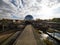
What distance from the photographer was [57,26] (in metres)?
74.6

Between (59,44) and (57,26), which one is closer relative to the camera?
(59,44)

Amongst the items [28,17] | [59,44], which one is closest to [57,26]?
[59,44]

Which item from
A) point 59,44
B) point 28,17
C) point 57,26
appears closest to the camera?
point 59,44

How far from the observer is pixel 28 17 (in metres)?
166

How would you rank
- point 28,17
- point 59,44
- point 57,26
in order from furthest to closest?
point 28,17
point 57,26
point 59,44

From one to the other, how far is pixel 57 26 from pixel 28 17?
9468 centimetres

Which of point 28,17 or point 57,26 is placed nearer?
point 57,26

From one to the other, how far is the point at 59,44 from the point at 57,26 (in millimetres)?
49271

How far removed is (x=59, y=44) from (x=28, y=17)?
140149 mm

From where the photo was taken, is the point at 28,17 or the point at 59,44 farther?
the point at 28,17

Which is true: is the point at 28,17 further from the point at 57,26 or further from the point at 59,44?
the point at 59,44

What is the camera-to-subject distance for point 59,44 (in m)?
26.9
